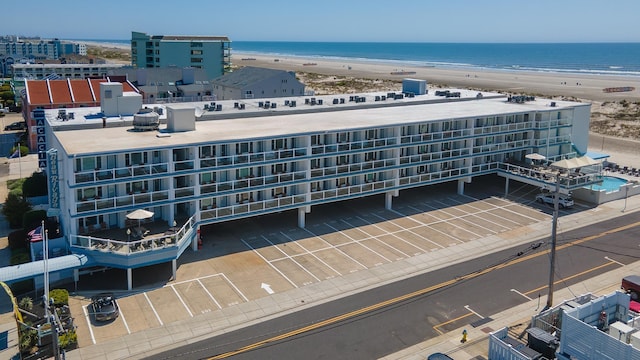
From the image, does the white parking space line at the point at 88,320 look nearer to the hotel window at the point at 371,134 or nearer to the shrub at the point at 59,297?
the shrub at the point at 59,297

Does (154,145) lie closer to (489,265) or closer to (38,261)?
(38,261)

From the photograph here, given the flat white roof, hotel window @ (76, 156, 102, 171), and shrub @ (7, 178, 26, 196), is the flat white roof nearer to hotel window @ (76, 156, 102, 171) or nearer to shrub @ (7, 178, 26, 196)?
hotel window @ (76, 156, 102, 171)

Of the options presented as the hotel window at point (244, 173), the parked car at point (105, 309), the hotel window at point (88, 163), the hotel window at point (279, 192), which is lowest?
the parked car at point (105, 309)

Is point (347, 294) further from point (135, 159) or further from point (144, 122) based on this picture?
point (144, 122)

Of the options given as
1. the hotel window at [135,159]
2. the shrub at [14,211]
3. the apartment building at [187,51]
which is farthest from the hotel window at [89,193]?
the apartment building at [187,51]

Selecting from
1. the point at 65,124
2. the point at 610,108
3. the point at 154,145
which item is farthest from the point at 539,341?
the point at 610,108

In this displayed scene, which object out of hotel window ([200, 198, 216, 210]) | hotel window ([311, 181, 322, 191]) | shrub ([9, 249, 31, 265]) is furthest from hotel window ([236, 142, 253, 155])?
shrub ([9, 249, 31, 265])

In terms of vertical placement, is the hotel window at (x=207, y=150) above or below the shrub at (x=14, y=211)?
above
